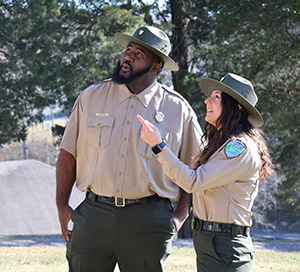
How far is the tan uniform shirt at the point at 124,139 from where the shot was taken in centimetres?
331

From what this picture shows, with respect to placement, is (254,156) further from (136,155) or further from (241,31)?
(241,31)

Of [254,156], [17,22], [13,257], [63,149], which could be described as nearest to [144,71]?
[63,149]

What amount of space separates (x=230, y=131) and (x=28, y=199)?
25168mm

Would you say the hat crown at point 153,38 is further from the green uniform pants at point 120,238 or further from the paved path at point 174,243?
the paved path at point 174,243

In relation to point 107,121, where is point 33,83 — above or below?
below

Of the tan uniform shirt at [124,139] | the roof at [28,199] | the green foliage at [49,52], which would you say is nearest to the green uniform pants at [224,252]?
the tan uniform shirt at [124,139]

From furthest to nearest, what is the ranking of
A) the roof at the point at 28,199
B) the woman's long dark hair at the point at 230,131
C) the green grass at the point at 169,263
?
1. the roof at the point at 28,199
2. the green grass at the point at 169,263
3. the woman's long dark hair at the point at 230,131

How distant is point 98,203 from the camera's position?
3.33 meters

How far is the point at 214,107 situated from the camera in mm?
3225

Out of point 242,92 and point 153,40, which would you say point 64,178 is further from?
point 242,92

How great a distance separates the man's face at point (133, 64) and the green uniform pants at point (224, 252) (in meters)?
1.14

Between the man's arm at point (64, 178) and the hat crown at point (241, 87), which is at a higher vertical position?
the hat crown at point (241, 87)

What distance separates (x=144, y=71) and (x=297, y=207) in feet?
46.7

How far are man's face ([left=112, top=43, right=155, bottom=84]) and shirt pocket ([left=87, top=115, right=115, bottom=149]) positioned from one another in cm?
27
